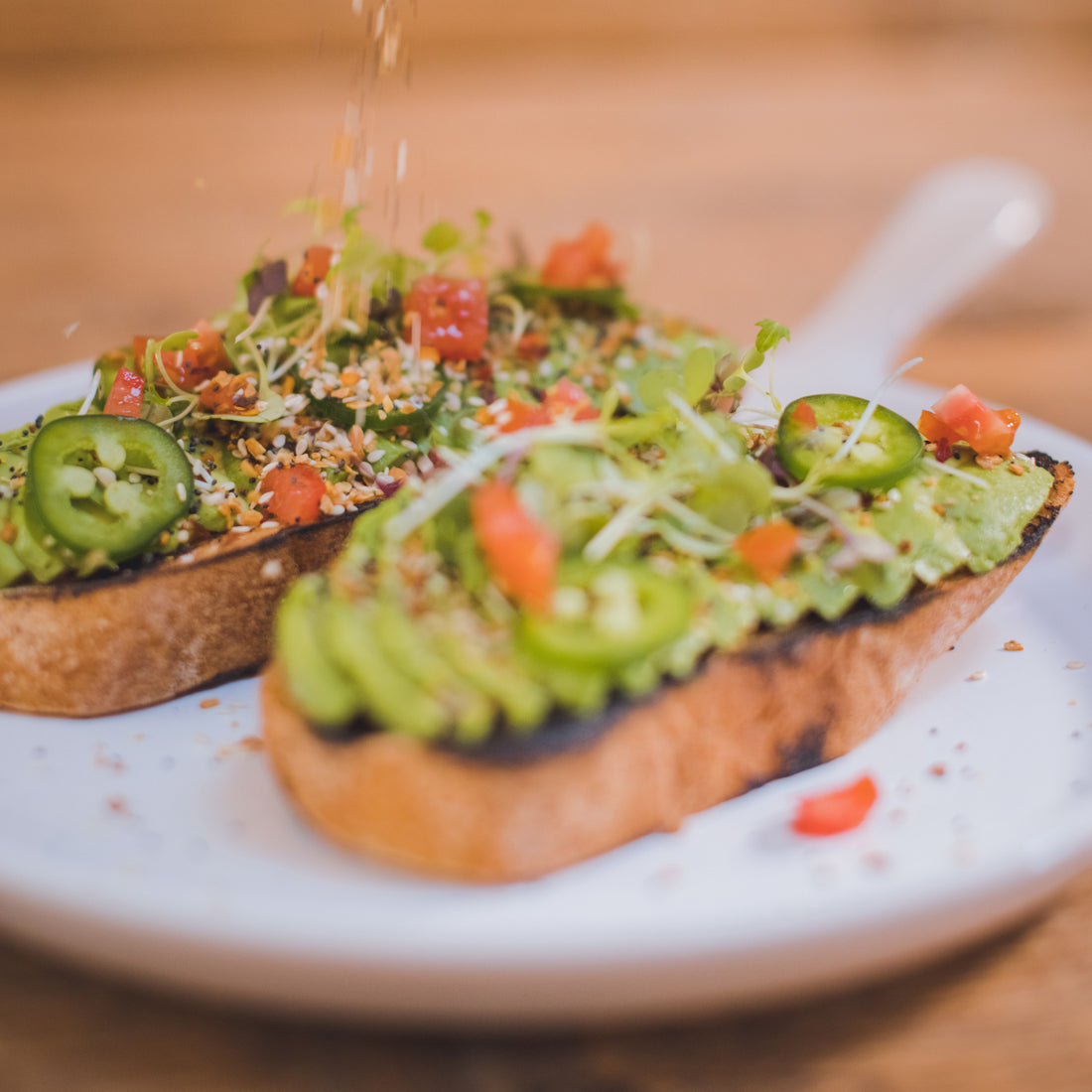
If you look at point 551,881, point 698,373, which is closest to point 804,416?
point 698,373

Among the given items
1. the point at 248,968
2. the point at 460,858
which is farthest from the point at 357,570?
the point at 248,968

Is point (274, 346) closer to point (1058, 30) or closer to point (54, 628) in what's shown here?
point (54, 628)

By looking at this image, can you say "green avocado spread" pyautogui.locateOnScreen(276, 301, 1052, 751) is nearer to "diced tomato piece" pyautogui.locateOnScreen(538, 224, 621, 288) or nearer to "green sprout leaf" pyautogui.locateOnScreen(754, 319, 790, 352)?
"green sprout leaf" pyautogui.locateOnScreen(754, 319, 790, 352)

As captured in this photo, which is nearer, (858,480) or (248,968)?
(248,968)

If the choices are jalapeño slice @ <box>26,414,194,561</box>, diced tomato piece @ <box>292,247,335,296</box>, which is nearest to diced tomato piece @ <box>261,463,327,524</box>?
jalapeño slice @ <box>26,414,194,561</box>

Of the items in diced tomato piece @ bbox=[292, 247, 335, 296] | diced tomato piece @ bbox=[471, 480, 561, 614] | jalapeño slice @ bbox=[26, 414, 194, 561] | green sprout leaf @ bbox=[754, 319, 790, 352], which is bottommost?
jalapeño slice @ bbox=[26, 414, 194, 561]

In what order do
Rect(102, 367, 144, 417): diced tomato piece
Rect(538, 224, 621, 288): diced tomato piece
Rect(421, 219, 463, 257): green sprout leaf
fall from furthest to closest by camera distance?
Rect(538, 224, 621, 288): diced tomato piece → Rect(421, 219, 463, 257): green sprout leaf → Rect(102, 367, 144, 417): diced tomato piece

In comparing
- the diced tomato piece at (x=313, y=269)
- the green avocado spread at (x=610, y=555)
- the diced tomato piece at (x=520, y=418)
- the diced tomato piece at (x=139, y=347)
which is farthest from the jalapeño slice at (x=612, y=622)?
the diced tomato piece at (x=313, y=269)
